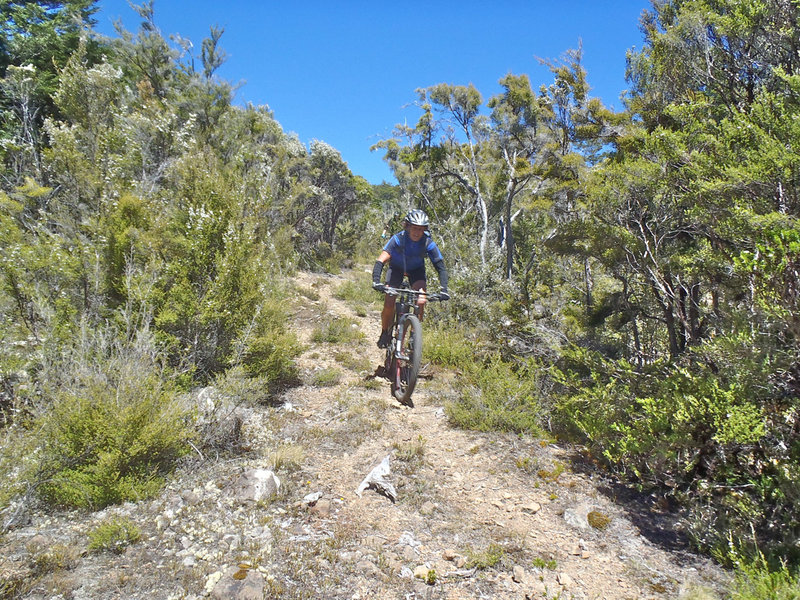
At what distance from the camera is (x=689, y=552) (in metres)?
2.61

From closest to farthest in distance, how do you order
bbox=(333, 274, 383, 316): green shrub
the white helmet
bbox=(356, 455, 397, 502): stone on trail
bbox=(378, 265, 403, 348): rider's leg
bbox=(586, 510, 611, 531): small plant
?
1. bbox=(586, 510, 611, 531): small plant
2. bbox=(356, 455, 397, 502): stone on trail
3. the white helmet
4. bbox=(378, 265, 403, 348): rider's leg
5. bbox=(333, 274, 383, 316): green shrub

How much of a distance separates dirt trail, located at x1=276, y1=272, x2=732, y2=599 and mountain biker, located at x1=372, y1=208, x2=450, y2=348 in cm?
138

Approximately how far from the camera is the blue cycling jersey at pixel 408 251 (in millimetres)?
5425

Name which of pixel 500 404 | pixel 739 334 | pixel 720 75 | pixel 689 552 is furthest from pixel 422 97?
pixel 689 552

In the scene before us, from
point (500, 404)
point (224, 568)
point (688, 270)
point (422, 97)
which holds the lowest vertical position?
point (224, 568)

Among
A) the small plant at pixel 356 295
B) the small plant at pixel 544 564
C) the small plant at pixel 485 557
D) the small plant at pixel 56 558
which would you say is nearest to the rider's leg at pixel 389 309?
the small plant at pixel 485 557

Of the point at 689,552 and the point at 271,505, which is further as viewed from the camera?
the point at 271,505

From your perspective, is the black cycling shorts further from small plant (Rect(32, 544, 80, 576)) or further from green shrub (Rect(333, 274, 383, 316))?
small plant (Rect(32, 544, 80, 576))

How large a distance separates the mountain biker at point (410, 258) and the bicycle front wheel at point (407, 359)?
295 mm

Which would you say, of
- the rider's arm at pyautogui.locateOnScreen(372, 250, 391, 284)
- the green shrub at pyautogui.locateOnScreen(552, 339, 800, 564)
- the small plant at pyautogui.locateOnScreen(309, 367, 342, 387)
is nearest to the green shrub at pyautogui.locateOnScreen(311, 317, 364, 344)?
the small plant at pyautogui.locateOnScreen(309, 367, 342, 387)

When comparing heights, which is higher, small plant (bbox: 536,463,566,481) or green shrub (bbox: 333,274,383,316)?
green shrub (bbox: 333,274,383,316)

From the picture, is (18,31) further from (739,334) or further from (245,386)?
(739,334)

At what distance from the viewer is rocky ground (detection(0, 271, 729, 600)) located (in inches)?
89.7

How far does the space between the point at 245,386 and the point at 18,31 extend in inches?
690
